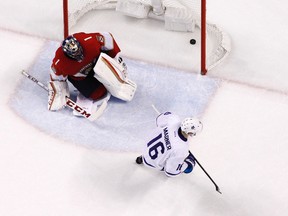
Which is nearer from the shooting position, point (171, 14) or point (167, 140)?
point (167, 140)

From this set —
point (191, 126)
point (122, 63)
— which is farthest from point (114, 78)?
point (191, 126)

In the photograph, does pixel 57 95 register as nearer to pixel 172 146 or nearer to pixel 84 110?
pixel 84 110

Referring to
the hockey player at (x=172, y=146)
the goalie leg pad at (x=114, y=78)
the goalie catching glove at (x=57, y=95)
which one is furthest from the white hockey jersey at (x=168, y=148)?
the goalie catching glove at (x=57, y=95)

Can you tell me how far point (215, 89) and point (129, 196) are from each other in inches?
45.5

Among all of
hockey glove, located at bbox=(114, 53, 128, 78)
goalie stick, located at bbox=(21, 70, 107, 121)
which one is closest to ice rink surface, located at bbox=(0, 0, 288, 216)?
goalie stick, located at bbox=(21, 70, 107, 121)

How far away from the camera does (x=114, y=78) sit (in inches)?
167

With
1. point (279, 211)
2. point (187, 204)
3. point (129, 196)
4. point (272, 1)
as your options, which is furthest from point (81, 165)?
point (272, 1)

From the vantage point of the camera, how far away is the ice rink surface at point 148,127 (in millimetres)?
3908

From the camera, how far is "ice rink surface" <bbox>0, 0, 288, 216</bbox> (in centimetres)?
391

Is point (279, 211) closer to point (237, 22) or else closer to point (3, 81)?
point (237, 22)

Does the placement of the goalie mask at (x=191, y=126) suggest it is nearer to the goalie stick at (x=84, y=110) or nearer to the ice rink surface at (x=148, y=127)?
the ice rink surface at (x=148, y=127)

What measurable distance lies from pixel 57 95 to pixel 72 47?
0.55m

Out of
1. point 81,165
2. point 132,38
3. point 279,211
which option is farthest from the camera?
Answer: point 132,38

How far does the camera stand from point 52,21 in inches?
198
